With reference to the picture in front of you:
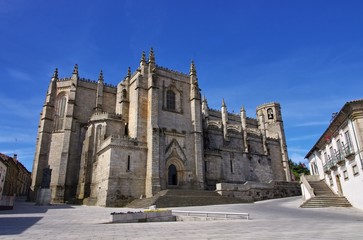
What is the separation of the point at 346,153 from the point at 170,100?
19312mm

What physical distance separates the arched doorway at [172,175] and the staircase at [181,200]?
415 centimetres

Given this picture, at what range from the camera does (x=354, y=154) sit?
1731cm

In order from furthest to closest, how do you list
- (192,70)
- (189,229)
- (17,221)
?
(192,70), (17,221), (189,229)

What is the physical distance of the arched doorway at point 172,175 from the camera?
29200 mm

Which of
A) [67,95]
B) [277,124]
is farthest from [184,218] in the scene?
[277,124]

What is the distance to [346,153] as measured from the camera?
60.4ft

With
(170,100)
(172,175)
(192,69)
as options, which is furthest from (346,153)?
(192,69)

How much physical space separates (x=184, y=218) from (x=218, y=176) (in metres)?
21.7

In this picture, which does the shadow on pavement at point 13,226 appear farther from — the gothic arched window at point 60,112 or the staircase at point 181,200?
the gothic arched window at point 60,112

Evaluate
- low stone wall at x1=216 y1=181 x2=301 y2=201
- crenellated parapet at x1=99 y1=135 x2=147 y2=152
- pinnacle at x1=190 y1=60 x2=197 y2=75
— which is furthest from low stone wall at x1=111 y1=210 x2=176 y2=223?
pinnacle at x1=190 y1=60 x2=197 y2=75

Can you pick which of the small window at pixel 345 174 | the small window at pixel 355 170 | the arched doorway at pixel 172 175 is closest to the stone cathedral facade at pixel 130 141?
the arched doorway at pixel 172 175

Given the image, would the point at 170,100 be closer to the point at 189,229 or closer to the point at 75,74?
the point at 75,74

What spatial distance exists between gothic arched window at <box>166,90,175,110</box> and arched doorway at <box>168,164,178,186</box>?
7.00 m

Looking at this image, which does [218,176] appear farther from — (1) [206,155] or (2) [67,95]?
(2) [67,95]
